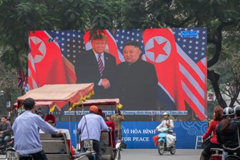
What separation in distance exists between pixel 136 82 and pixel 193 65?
97.7 inches

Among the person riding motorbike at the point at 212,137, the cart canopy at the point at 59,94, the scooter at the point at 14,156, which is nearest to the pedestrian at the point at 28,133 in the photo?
the scooter at the point at 14,156

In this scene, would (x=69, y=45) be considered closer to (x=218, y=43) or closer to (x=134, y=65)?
(x=134, y=65)

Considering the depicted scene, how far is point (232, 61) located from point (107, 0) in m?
14.5

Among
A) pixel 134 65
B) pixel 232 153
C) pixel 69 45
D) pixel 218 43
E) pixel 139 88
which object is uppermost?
pixel 69 45

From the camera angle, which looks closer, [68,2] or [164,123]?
[164,123]

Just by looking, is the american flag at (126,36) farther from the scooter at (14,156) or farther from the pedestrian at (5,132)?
the scooter at (14,156)

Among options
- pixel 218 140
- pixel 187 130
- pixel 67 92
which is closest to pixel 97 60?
pixel 187 130

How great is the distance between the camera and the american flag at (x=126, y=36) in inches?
1143

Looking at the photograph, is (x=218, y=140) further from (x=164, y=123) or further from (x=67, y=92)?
(x=164, y=123)

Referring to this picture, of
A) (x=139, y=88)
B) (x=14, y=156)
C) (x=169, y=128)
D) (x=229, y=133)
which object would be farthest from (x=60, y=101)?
(x=139, y=88)

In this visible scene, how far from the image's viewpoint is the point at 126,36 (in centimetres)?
2911

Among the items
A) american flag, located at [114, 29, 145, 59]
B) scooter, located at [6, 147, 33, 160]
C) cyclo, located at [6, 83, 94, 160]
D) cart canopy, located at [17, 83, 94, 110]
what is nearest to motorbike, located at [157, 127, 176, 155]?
american flag, located at [114, 29, 145, 59]

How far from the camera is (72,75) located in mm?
29516

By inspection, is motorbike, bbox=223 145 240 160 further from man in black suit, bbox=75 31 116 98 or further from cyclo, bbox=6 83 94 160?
man in black suit, bbox=75 31 116 98
